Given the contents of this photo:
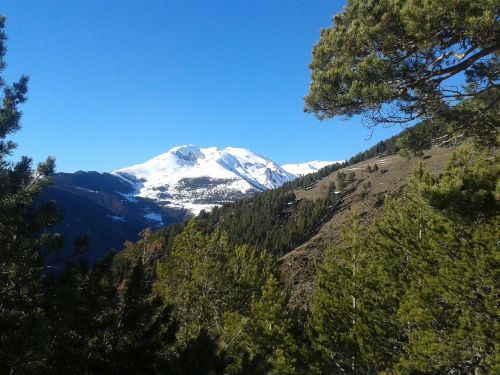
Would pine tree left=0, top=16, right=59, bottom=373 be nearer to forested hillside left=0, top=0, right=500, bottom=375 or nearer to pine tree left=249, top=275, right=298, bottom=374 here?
forested hillside left=0, top=0, right=500, bottom=375

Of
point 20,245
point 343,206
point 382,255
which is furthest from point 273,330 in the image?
point 343,206

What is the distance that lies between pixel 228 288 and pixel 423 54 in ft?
59.4

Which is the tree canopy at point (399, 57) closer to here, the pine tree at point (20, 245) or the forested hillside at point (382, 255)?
the forested hillside at point (382, 255)

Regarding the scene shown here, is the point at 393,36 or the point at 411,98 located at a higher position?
the point at 393,36

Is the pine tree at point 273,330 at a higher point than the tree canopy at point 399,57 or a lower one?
lower

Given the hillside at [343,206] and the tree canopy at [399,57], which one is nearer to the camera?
the tree canopy at [399,57]

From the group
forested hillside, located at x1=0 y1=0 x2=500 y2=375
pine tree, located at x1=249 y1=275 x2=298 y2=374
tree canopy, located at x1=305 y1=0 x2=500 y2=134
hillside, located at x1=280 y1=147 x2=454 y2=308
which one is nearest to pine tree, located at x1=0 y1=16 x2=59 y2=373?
forested hillside, located at x1=0 y1=0 x2=500 y2=375

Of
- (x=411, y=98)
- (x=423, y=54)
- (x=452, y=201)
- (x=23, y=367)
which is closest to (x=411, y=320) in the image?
(x=452, y=201)

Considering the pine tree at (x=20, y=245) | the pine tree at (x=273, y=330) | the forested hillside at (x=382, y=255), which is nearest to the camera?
the pine tree at (x=20, y=245)

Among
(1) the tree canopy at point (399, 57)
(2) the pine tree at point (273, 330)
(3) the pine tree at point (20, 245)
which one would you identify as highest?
(1) the tree canopy at point (399, 57)

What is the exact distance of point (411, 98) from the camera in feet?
30.1

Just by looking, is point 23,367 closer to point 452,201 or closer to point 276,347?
point 452,201

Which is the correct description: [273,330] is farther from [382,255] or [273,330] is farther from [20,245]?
[20,245]

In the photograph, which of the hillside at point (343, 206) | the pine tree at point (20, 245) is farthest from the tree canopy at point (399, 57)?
the hillside at point (343, 206)
